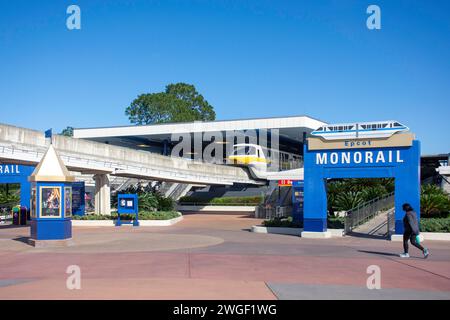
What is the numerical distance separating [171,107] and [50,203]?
75.1 metres

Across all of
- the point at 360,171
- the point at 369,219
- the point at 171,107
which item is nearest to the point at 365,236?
the point at 360,171

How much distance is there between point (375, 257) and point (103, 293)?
8624 millimetres

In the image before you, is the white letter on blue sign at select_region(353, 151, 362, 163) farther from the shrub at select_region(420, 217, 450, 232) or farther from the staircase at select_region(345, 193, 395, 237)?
the shrub at select_region(420, 217, 450, 232)

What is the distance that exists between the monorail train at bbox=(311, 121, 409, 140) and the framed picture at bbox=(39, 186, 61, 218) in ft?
33.5

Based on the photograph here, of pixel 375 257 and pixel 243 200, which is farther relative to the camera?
pixel 243 200

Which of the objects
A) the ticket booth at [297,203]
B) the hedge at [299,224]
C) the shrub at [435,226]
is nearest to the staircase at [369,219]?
the hedge at [299,224]

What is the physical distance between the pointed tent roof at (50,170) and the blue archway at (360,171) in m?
9.53

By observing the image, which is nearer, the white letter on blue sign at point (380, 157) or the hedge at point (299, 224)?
the white letter on blue sign at point (380, 157)

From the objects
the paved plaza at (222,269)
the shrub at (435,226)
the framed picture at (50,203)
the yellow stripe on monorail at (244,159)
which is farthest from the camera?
the yellow stripe on monorail at (244,159)

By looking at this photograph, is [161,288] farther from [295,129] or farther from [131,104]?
[131,104]

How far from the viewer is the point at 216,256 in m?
14.4

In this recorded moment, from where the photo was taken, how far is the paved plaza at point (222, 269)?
360 inches

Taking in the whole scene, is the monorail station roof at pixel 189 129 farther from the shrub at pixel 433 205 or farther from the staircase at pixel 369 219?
the shrub at pixel 433 205
